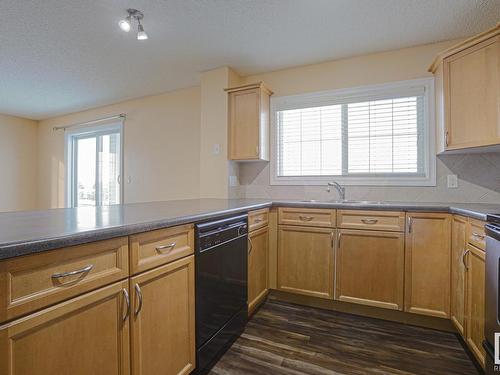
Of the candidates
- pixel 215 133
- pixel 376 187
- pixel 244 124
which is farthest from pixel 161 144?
pixel 376 187

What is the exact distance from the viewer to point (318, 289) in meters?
2.32

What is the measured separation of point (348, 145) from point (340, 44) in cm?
96

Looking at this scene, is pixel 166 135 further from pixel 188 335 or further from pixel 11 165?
pixel 11 165

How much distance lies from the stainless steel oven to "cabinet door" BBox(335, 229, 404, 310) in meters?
0.66

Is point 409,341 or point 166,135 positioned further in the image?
point 166,135

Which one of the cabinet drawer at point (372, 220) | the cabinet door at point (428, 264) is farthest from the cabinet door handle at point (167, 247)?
the cabinet door at point (428, 264)

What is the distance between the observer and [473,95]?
1979mm

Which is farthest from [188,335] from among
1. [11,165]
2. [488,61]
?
[11,165]

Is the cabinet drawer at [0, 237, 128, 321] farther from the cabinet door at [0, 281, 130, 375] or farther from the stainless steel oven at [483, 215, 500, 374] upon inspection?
the stainless steel oven at [483, 215, 500, 374]

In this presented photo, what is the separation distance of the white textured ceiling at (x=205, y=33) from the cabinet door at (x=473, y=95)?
14.5 inches

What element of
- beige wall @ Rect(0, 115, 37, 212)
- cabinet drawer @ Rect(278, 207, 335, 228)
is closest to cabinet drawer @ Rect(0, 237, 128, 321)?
cabinet drawer @ Rect(278, 207, 335, 228)

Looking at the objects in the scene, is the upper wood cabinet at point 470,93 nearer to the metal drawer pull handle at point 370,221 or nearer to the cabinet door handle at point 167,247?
the metal drawer pull handle at point 370,221

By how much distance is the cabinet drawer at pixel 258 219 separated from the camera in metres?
2.10

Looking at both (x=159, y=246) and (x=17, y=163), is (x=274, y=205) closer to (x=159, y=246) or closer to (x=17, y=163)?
(x=159, y=246)
